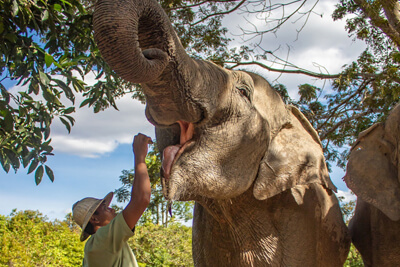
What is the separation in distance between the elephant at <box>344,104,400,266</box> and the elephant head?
0.21 metres

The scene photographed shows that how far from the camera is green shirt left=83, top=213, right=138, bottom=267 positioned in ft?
11.4

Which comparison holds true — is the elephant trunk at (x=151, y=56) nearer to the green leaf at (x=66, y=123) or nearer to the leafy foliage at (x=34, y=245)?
the green leaf at (x=66, y=123)

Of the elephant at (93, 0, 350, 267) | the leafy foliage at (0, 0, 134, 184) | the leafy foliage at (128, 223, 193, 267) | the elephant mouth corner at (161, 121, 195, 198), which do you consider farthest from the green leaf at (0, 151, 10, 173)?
the leafy foliage at (128, 223, 193, 267)

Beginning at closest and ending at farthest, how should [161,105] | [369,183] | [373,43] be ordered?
1. [161,105]
2. [369,183]
3. [373,43]

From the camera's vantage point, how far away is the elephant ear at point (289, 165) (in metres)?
3.24

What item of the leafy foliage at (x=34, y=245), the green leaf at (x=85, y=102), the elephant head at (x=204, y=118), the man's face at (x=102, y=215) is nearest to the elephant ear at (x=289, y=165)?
the elephant head at (x=204, y=118)

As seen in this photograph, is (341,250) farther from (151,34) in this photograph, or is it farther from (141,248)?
(141,248)

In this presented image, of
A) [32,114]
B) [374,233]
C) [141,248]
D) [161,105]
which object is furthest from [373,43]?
[161,105]

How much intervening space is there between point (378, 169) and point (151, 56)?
176cm

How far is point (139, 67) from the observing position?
7.35 feet

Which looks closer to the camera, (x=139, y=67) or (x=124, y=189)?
(x=139, y=67)

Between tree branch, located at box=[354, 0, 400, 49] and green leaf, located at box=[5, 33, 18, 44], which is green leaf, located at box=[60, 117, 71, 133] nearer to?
green leaf, located at box=[5, 33, 18, 44]

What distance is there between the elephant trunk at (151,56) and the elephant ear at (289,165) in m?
0.67

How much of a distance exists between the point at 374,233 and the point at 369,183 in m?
0.52
